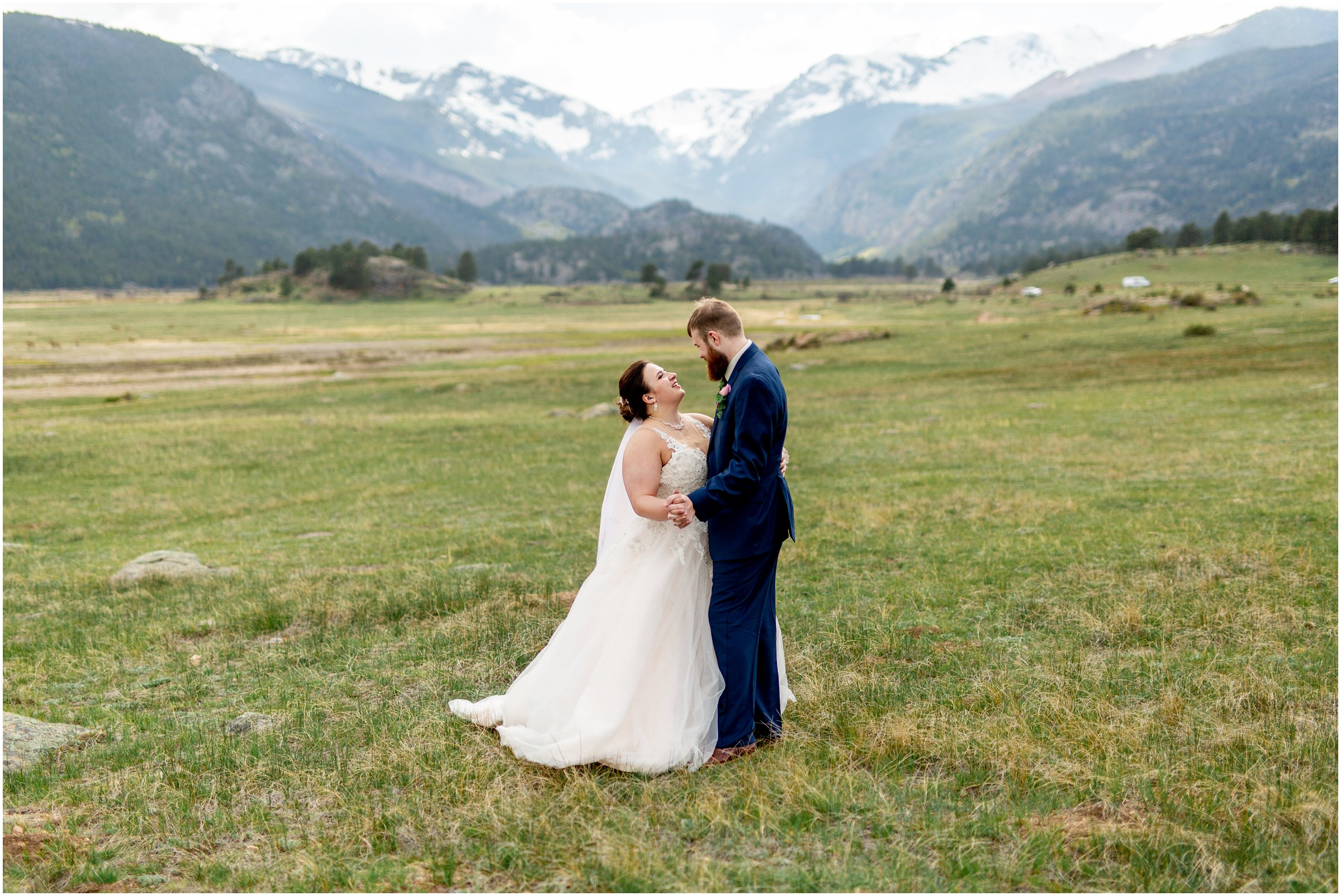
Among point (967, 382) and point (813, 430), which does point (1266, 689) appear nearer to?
point (813, 430)

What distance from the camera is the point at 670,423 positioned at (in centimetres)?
681

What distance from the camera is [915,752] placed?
6.32 metres

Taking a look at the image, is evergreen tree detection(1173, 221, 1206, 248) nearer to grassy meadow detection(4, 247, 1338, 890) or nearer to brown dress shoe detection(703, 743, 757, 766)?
grassy meadow detection(4, 247, 1338, 890)

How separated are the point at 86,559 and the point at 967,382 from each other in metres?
33.4

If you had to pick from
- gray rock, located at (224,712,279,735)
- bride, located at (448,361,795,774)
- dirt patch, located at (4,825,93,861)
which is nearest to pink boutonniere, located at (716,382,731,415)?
bride, located at (448,361,795,774)

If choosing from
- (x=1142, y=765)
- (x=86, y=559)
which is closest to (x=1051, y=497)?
(x=1142, y=765)

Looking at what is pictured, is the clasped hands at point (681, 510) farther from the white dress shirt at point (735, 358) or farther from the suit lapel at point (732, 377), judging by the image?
the white dress shirt at point (735, 358)

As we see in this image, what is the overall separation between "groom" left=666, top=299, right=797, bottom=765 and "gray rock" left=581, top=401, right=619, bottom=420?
27110 mm

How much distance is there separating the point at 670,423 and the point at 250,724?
15.0 feet

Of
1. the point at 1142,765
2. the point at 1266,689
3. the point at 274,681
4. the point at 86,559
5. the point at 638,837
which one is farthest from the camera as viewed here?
the point at 86,559

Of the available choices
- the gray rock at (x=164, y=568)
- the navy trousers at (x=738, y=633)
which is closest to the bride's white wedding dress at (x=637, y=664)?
the navy trousers at (x=738, y=633)

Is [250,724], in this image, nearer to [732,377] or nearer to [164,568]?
[732,377]

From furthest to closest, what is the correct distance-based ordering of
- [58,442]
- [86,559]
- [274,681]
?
[58,442], [86,559], [274,681]

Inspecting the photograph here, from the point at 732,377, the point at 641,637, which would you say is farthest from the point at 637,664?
the point at 732,377
